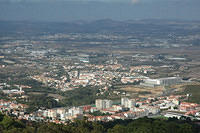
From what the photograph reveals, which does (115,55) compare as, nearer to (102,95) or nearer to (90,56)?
A: (90,56)

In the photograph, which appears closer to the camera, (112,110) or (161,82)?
(112,110)

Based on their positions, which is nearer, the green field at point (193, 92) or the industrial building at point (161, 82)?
the green field at point (193, 92)

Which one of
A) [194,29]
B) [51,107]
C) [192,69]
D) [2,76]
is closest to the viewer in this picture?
[51,107]

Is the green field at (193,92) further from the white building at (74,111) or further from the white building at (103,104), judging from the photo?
the white building at (74,111)

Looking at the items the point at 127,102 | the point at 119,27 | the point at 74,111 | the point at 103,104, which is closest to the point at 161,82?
the point at 127,102

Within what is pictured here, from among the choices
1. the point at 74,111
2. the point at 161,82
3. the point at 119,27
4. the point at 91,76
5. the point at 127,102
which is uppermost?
the point at 119,27

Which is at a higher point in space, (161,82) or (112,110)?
(161,82)

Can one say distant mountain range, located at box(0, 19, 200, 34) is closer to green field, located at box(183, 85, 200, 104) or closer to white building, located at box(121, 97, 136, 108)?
green field, located at box(183, 85, 200, 104)

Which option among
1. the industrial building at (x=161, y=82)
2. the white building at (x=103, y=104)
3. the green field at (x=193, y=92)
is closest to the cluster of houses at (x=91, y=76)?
the industrial building at (x=161, y=82)

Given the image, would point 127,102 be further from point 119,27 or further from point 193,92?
point 119,27

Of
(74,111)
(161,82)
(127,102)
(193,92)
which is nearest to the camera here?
(74,111)

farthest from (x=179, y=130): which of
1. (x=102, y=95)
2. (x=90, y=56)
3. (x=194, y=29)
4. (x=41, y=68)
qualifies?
(x=194, y=29)
